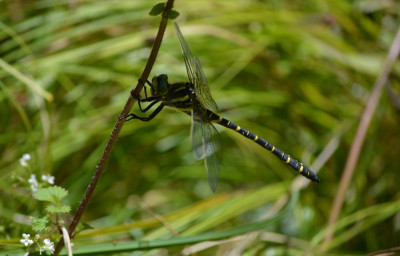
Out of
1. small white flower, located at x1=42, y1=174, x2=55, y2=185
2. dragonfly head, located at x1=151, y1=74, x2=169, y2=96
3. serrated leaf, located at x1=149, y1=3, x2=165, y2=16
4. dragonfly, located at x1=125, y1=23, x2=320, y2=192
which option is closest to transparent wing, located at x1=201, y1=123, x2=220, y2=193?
dragonfly, located at x1=125, y1=23, x2=320, y2=192

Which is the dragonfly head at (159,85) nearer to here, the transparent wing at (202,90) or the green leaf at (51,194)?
the transparent wing at (202,90)

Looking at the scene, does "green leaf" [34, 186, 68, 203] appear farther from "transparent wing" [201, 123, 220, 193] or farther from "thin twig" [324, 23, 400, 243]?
"thin twig" [324, 23, 400, 243]

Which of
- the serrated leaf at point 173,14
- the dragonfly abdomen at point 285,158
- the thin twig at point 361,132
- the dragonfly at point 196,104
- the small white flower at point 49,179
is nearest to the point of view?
the serrated leaf at point 173,14

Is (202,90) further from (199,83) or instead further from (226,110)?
(226,110)

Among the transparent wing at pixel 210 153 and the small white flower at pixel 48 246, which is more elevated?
the transparent wing at pixel 210 153

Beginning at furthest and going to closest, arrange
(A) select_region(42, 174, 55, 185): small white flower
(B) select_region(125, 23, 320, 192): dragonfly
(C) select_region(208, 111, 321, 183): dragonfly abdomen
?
(C) select_region(208, 111, 321, 183): dragonfly abdomen → (B) select_region(125, 23, 320, 192): dragonfly → (A) select_region(42, 174, 55, 185): small white flower

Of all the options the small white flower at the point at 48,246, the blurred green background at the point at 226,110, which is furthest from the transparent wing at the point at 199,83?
the small white flower at the point at 48,246

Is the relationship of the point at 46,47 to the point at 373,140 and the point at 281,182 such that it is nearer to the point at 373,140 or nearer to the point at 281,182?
the point at 281,182
